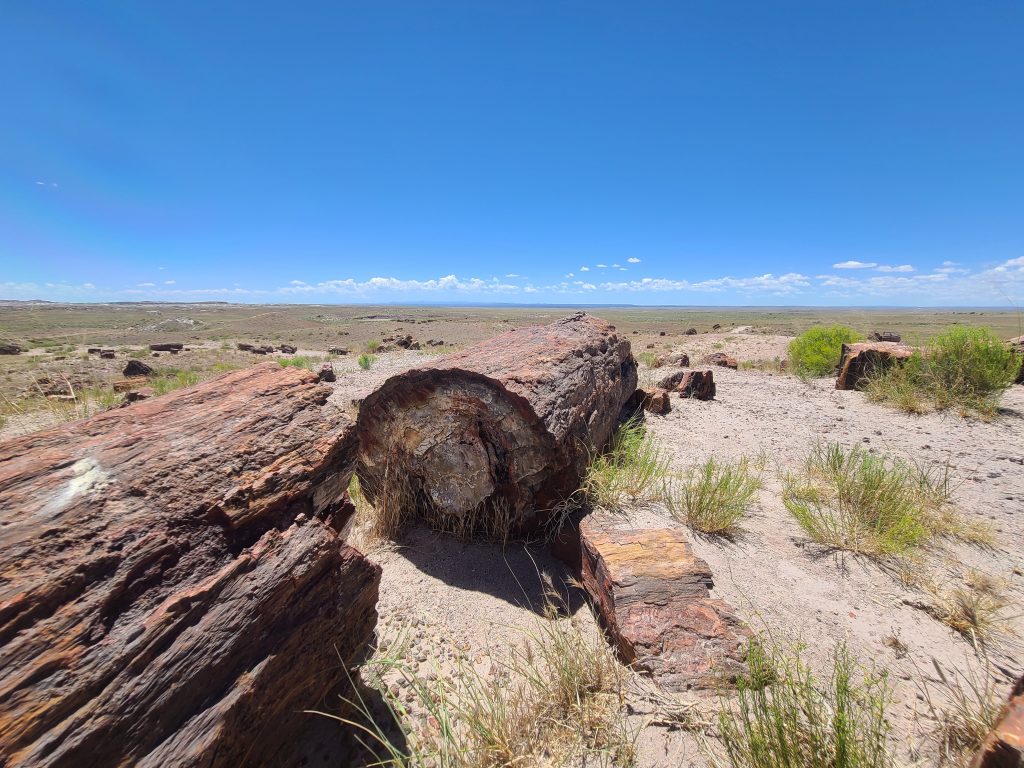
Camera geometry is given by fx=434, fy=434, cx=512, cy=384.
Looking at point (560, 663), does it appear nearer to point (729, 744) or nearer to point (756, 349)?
point (729, 744)

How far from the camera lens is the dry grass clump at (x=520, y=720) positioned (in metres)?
1.64

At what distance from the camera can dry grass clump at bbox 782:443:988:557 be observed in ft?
9.71

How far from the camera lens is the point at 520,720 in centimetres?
179

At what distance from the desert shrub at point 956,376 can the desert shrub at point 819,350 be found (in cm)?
274

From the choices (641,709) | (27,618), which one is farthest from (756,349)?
(27,618)

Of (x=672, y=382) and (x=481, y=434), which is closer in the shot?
(x=481, y=434)

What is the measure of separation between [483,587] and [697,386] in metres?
5.88

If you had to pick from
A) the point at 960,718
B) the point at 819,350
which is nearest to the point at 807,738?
the point at 960,718

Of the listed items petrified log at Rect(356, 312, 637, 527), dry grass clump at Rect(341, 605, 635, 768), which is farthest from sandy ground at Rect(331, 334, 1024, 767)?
petrified log at Rect(356, 312, 637, 527)

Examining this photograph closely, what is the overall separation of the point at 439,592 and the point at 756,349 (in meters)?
18.3

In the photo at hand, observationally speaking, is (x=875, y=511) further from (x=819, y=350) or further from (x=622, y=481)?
(x=819, y=350)

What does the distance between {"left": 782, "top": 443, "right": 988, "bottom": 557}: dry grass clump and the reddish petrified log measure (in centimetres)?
200

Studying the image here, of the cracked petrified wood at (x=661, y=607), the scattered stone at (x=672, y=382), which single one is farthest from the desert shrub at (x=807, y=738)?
the scattered stone at (x=672, y=382)

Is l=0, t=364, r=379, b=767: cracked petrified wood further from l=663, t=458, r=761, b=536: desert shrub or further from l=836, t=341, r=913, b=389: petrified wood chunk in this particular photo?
l=836, t=341, r=913, b=389: petrified wood chunk
